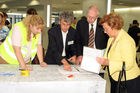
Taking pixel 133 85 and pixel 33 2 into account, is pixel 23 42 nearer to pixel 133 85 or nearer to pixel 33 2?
pixel 133 85

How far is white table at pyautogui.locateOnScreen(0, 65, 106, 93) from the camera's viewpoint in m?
1.71

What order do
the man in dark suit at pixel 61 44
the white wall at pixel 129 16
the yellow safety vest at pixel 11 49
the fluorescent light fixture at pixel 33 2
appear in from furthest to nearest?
the white wall at pixel 129 16
the fluorescent light fixture at pixel 33 2
the man in dark suit at pixel 61 44
the yellow safety vest at pixel 11 49

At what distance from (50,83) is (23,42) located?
2.20 ft

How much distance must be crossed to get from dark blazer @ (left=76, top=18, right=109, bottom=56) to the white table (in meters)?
0.77

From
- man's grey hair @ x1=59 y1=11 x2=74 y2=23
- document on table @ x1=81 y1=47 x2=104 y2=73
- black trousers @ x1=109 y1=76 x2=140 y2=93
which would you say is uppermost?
man's grey hair @ x1=59 y1=11 x2=74 y2=23

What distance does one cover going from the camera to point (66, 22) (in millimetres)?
2207

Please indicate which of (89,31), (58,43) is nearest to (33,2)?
(89,31)

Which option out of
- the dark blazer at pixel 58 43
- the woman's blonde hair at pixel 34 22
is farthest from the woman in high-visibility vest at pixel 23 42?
the dark blazer at pixel 58 43

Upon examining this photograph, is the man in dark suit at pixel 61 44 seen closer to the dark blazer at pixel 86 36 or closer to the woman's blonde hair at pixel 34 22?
the dark blazer at pixel 86 36

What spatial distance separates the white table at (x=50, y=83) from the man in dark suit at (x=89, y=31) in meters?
0.76

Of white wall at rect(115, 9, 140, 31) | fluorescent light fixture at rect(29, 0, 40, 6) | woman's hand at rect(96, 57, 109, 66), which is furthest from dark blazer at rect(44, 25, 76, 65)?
white wall at rect(115, 9, 140, 31)

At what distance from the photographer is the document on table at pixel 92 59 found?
1.93 m

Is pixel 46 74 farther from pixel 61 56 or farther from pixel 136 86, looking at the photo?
pixel 136 86

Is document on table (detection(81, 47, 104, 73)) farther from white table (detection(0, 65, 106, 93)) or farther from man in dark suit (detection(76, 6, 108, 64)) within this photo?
man in dark suit (detection(76, 6, 108, 64))
